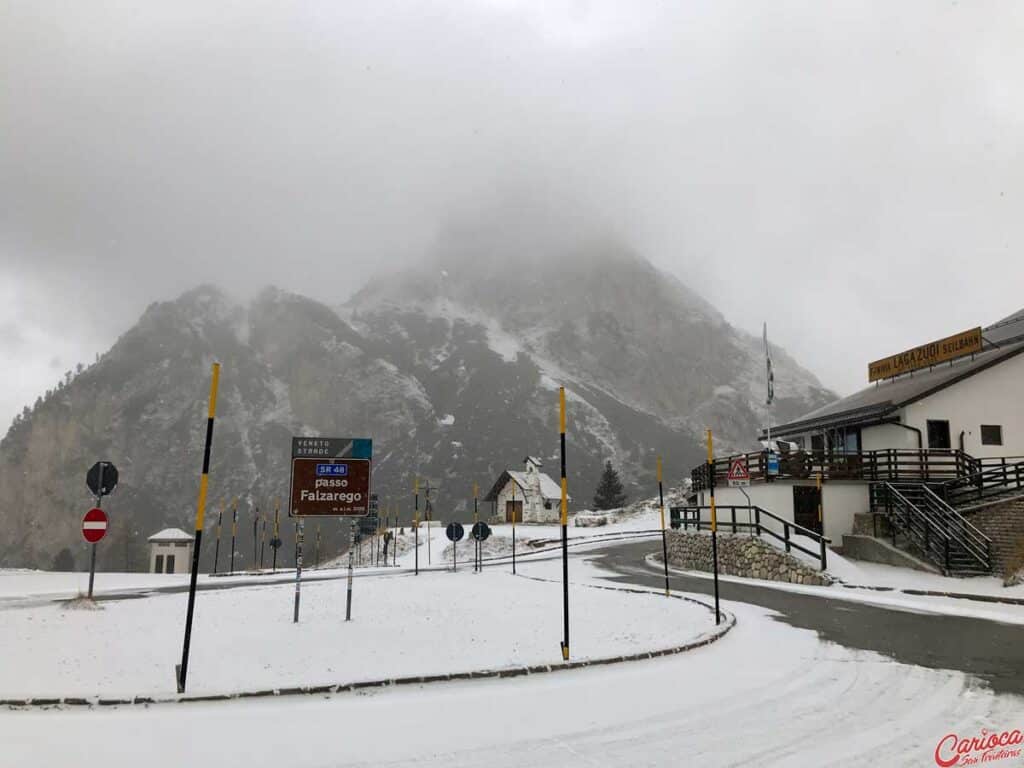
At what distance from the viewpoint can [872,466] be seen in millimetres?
27688

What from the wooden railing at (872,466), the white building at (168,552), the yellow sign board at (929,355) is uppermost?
the yellow sign board at (929,355)

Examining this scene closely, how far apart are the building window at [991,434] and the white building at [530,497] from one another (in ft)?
154

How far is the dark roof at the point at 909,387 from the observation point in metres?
30.3

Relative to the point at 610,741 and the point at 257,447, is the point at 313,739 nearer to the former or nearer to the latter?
the point at 610,741

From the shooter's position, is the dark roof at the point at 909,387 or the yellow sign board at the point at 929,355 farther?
the yellow sign board at the point at 929,355

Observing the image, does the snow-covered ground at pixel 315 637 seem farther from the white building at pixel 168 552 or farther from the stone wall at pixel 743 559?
the white building at pixel 168 552

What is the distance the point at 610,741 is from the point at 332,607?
34.8ft

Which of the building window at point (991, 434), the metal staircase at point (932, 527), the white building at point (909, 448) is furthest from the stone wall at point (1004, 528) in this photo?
the building window at point (991, 434)

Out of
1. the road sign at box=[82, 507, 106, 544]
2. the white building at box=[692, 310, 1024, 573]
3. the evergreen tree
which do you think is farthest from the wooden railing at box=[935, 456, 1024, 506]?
the evergreen tree

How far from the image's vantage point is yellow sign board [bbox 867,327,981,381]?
34.4 metres

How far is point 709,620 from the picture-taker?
13969 millimetres

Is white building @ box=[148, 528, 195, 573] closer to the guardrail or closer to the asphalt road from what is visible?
the guardrail

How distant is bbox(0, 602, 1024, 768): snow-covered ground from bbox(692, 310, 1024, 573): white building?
17331 millimetres

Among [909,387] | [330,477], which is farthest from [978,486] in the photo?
[330,477]
